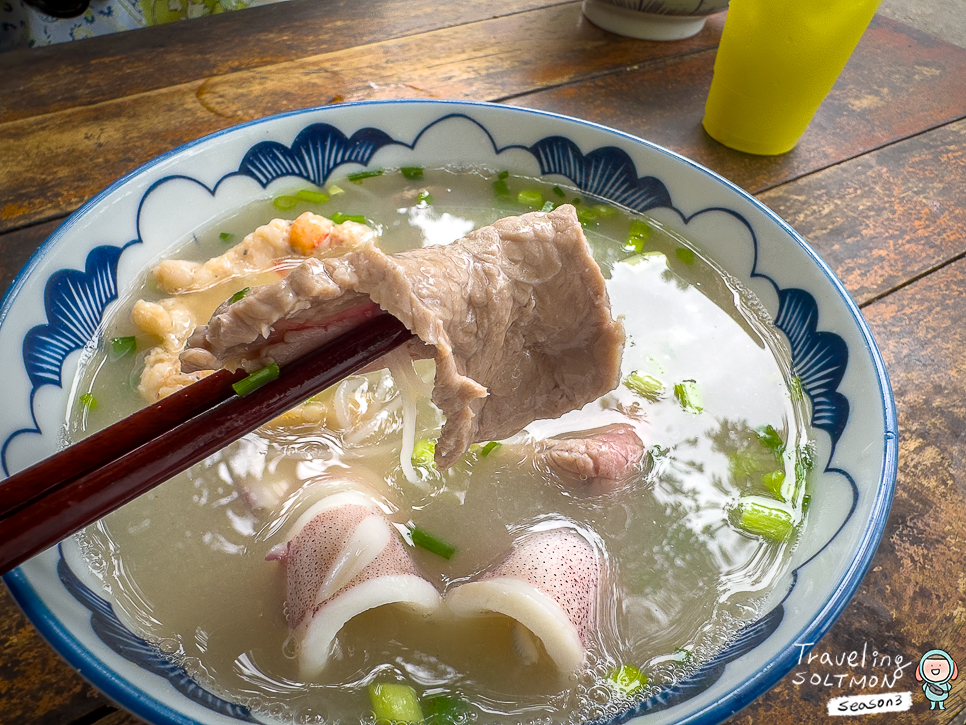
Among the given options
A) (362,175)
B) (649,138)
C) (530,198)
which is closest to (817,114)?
(649,138)

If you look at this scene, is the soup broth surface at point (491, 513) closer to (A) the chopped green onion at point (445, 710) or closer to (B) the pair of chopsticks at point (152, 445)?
(A) the chopped green onion at point (445, 710)

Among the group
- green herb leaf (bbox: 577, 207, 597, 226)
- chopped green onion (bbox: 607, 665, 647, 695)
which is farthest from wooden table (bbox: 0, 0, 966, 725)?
green herb leaf (bbox: 577, 207, 597, 226)

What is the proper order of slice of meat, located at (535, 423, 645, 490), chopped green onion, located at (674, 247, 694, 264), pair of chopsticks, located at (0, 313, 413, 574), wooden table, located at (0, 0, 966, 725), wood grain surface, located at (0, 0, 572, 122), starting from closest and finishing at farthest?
pair of chopsticks, located at (0, 313, 413, 574) < wooden table, located at (0, 0, 966, 725) < slice of meat, located at (535, 423, 645, 490) < chopped green onion, located at (674, 247, 694, 264) < wood grain surface, located at (0, 0, 572, 122)

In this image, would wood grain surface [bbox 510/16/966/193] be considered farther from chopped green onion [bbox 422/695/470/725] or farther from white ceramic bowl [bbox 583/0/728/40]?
chopped green onion [bbox 422/695/470/725]

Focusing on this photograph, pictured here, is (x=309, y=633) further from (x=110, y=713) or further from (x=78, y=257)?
(x=78, y=257)

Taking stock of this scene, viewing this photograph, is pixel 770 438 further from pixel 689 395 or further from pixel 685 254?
pixel 685 254

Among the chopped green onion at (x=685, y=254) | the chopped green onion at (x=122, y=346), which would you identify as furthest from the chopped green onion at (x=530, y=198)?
the chopped green onion at (x=122, y=346)
